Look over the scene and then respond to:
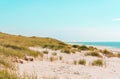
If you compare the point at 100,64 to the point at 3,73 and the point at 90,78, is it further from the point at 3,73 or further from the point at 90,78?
the point at 3,73

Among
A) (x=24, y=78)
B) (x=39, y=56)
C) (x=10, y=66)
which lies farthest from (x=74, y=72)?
(x=39, y=56)

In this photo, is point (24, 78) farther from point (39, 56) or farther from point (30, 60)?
point (39, 56)

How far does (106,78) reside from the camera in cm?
823

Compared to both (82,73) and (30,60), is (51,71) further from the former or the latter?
(30,60)

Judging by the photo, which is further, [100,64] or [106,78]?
[100,64]

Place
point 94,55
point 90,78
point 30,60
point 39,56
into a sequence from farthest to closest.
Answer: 1. point 94,55
2. point 39,56
3. point 30,60
4. point 90,78

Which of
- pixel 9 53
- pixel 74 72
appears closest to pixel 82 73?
pixel 74 72

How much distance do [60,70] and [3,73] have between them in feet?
8.65

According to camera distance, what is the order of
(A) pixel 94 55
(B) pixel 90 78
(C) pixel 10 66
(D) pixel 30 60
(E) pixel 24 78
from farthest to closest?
1. (A) pixel 94 55
2. (D) pixel 30 60
3. (C) pixel 10 66
4. (B) pixel 90 78
5. (E) pixel 24 78

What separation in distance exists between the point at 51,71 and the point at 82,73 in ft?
3.27

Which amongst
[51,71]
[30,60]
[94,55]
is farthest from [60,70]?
[94,55]

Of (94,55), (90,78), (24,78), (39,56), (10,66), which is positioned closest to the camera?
(24,78)

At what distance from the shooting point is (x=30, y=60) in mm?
11406

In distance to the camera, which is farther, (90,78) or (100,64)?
(100,64)
